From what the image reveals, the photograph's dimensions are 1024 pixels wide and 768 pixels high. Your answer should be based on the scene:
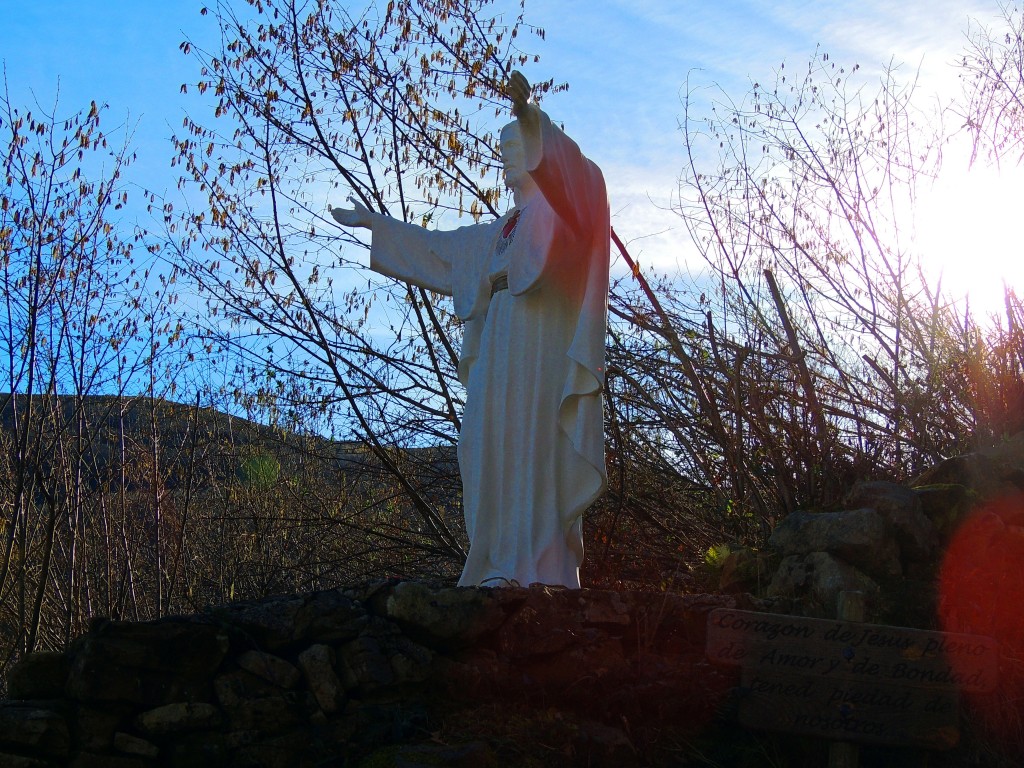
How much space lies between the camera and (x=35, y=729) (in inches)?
139

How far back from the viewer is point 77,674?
12.0 ft

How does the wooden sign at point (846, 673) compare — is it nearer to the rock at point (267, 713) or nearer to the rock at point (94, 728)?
the rock at point (267, 713)

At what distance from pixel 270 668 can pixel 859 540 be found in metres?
2.77

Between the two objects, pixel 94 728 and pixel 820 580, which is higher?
pixel 820 580

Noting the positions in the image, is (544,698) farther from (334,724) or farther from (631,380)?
(631,380)

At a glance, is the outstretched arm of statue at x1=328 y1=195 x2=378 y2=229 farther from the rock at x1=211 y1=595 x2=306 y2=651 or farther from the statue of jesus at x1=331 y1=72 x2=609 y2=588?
the rock at x1=211 y1=595 x2=306 y2=651

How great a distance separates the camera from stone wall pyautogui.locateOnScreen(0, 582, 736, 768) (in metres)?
3.66

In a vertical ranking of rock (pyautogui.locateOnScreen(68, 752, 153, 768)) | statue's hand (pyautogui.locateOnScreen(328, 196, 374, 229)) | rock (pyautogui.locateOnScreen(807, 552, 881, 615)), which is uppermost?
statue's hand (pyautogui.locateOnScreen(328, 196, 374, 229))

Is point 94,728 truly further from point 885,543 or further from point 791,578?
point 885,543

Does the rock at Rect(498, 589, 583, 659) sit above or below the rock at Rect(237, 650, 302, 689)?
above

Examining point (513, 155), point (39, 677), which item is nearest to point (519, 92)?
point (513, 155)

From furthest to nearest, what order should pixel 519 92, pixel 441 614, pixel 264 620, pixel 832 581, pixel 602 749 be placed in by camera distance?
pixel 832 581
pixel 519 92
pixel 441 614
pixel 264 620
pixel 602 749

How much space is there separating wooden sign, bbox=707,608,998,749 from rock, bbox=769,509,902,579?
1306mm

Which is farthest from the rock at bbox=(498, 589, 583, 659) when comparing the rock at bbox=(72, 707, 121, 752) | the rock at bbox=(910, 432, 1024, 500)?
the rock at bbox=(910, 432, 1024, 500)
